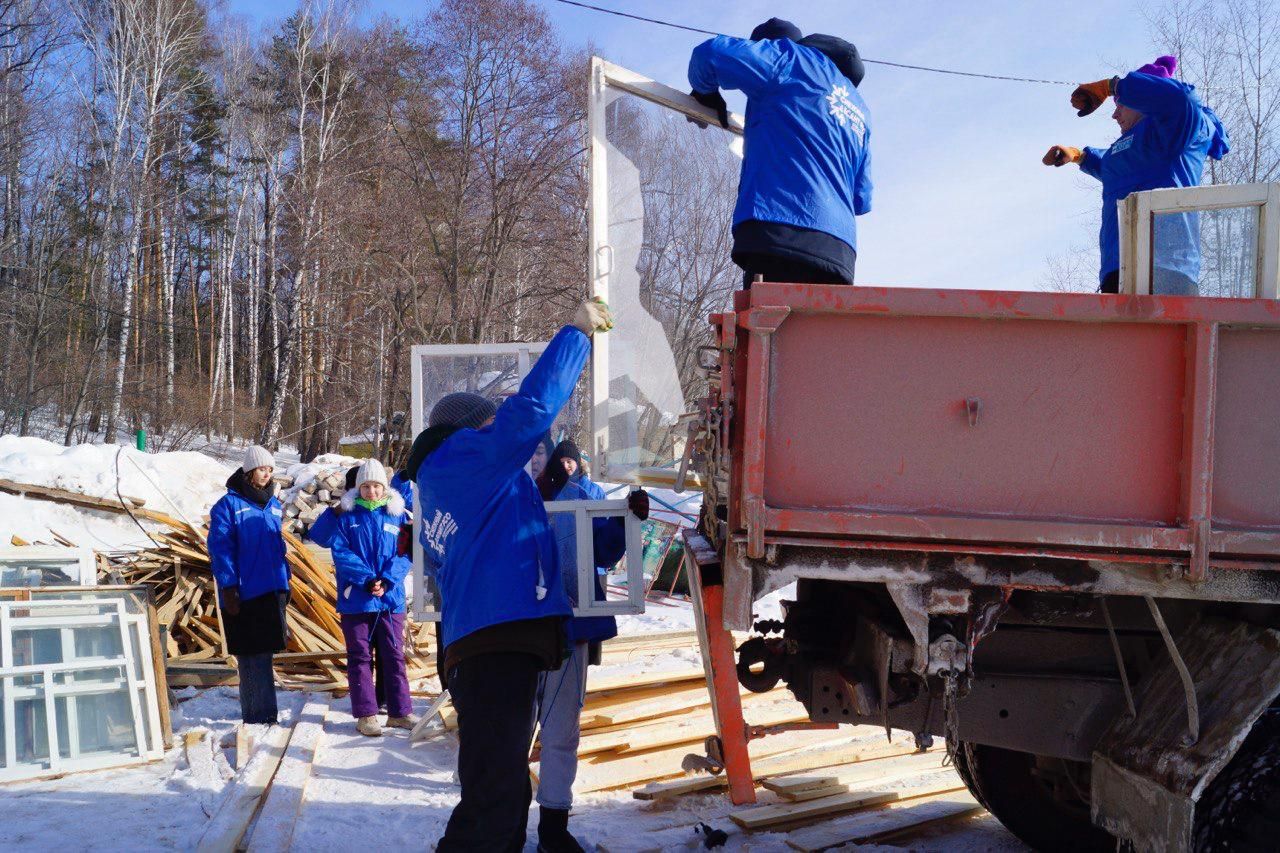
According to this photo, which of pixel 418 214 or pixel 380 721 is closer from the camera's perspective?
pixel 380 721

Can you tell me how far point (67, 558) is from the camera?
664cm

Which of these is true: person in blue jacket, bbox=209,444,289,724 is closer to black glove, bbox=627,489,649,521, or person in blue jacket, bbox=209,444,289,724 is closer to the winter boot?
the winter boot

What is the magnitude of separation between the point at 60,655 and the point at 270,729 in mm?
1285

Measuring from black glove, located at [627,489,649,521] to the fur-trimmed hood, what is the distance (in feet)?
10.7

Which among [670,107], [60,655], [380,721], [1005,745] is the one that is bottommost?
[380,721]

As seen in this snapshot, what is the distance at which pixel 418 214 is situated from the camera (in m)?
24.4

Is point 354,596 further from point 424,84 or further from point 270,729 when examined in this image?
point 424,84

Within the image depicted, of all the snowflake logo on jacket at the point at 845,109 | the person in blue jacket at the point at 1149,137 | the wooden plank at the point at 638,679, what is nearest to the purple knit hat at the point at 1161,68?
the person in blue jacket at the point at 1149,137

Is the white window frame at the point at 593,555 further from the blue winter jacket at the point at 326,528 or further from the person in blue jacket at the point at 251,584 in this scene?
the person in blue jacket at the point at 251,584

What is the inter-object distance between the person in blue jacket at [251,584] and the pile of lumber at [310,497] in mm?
8866

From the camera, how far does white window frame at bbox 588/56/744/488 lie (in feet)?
14.4

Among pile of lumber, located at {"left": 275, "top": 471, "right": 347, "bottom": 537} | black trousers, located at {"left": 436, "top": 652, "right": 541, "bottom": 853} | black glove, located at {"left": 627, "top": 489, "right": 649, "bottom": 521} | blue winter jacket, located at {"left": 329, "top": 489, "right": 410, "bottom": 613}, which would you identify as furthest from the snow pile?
black trousers, located at {"left": 436, "top": 652, "right": 541, "bottom": 853}

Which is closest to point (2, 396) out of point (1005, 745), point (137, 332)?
point (137, 332)

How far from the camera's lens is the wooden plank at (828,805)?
14.5ft
